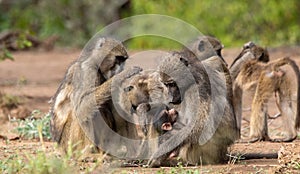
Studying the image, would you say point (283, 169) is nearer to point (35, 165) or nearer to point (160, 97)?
point (160, 97)

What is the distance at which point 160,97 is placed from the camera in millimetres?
6930

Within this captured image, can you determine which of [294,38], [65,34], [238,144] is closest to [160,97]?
[238,144]

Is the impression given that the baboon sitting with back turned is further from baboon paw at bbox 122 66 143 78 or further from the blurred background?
the blurred background

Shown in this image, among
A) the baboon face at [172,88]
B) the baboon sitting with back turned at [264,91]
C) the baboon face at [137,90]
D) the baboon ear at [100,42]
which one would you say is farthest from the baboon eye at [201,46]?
the baboon face at [172,88]

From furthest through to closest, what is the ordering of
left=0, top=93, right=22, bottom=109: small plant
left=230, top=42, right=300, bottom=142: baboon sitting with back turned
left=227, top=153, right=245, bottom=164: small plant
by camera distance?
left=0, top=93, right=22, bottom=109: small plant → left=230, top=42, right=300, bottom=142: baboon sitting with back turned → left=227, top=153, right=245, bottom=164: small plant

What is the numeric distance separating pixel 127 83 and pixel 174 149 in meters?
0.67

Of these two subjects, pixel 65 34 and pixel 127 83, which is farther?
pixel 65 34

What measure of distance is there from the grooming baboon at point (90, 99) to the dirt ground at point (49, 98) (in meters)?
0.36

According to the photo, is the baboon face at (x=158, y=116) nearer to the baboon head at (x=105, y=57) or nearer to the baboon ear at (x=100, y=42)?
the baboon head at (x=105, y=57)

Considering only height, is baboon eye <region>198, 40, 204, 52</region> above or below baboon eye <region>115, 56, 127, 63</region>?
above

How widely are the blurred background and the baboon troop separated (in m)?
11.2

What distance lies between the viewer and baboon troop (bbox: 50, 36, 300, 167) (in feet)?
22.4

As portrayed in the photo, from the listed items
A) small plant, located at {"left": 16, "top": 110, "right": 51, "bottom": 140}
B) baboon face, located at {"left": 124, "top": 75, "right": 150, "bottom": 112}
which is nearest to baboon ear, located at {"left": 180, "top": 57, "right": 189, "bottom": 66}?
baboon face, located at {"left": 124, "top": 75, "right": 150, "bottom": 112}

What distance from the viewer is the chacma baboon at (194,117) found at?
6.80 metres
